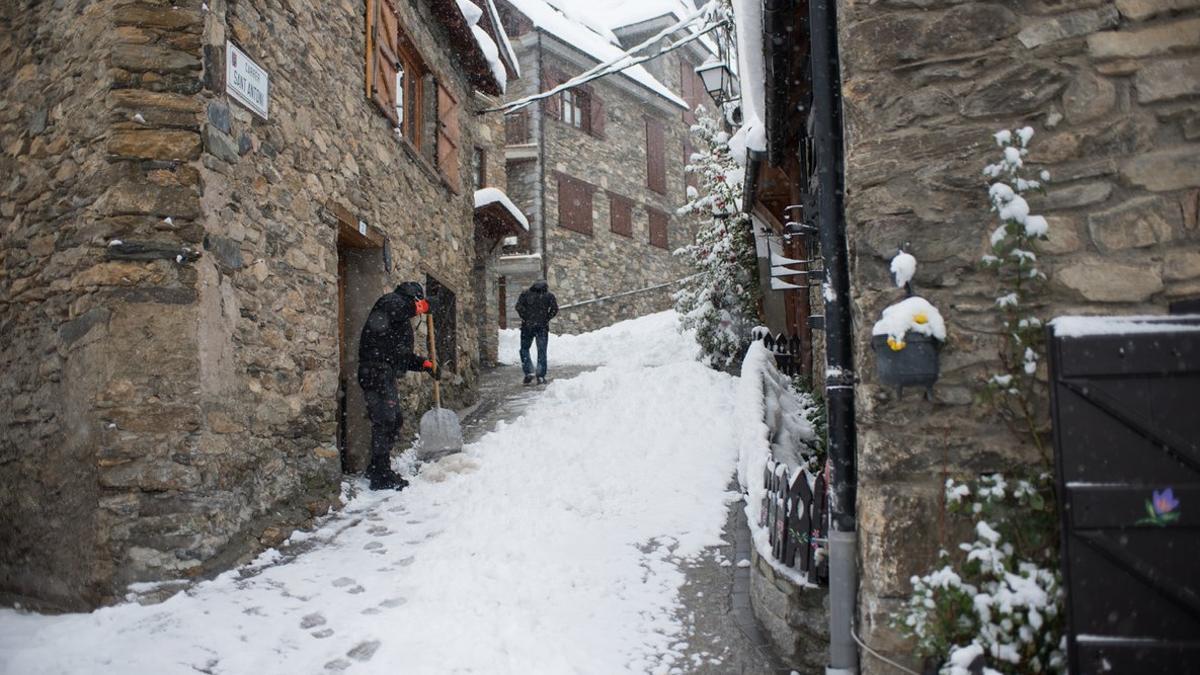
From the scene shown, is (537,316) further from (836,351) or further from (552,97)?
(552,97)

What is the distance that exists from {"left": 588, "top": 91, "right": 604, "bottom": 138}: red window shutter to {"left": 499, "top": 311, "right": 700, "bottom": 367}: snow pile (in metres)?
4.83

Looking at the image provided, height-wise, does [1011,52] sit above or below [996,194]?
above

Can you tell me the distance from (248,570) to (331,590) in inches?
23.0

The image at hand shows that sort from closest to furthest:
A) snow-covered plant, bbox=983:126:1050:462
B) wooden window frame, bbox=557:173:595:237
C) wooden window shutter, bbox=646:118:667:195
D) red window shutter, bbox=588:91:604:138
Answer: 1. snow-covered plant, bbox=983:126:1050:462
2. wooden window frame, bbox=557:173:595:237
3. red window shutter, bbox=588:91:604:138
4. wooden window shutter, bbox=646:118:667:195

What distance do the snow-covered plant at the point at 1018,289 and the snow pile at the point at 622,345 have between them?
33.5 feet

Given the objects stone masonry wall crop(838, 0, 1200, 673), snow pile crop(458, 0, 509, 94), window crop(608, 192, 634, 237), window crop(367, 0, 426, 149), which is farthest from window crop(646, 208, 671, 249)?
stone masonry wall crop(838, 0, 1200, 673)

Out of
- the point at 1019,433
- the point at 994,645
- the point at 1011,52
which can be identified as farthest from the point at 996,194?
the point at 994,645

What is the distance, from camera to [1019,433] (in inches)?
99.4

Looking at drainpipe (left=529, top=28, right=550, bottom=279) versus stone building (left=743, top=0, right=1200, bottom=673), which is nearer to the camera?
stone building (left=743, top=0, right=1200, bottom=673)

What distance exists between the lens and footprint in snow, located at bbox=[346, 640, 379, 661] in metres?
3.20

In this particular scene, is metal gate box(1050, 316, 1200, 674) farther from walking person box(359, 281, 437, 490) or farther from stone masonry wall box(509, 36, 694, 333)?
stone masonry wall box(509, 36, 694, 333)

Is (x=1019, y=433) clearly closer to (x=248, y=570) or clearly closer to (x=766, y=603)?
(x=766, y=603)

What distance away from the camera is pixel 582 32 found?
65.4 feet

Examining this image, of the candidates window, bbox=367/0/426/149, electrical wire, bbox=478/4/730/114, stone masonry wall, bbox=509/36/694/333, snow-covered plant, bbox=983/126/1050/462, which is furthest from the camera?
stone masonry wall, bbox=509/36/694/333
